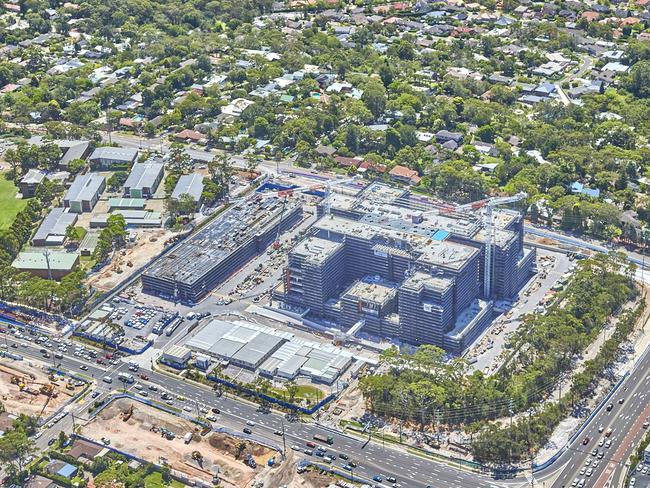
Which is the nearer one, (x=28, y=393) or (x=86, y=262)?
(x=28, y=393)

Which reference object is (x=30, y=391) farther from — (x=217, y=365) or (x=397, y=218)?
(x=397, y=218)

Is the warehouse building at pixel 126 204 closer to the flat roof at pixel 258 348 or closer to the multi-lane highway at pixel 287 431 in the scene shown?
the multi-lane highway at pixel 287 431

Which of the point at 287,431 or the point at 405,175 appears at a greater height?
the point at 405,175

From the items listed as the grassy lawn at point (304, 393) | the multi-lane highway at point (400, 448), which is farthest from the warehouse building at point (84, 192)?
the grassy lawn at point (304, 393)

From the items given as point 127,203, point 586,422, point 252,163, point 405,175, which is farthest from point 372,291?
point 127,203

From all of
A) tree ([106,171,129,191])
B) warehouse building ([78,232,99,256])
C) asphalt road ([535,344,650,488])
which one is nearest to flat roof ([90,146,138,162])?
tree ([106,171,129,191])

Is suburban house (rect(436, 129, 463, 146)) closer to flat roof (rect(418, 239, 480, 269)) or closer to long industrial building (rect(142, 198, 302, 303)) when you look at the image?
long industrial building (rect(142, 198, 302, 303))

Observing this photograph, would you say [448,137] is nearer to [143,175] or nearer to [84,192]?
[143,175]
